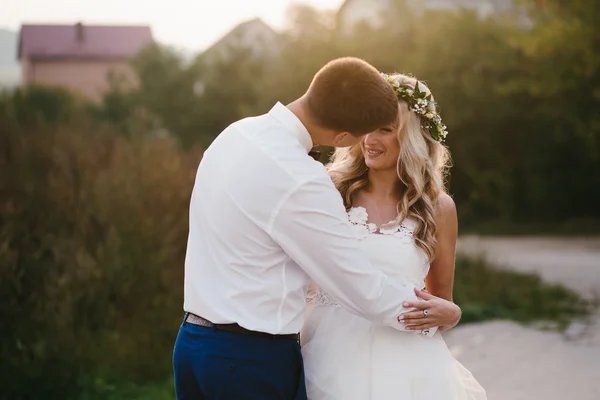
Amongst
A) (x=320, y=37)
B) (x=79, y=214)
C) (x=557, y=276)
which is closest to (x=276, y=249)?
(x=79, y=214)

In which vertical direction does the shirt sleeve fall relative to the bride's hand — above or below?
above

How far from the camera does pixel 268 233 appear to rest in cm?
275

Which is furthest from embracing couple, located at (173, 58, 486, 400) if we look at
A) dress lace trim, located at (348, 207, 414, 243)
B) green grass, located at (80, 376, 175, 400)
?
green grass, located at (80, 376, 175, 400)

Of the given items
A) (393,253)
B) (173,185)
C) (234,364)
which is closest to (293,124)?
(234,364)

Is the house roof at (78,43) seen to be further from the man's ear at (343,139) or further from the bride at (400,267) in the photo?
the man's ear at (343,139)

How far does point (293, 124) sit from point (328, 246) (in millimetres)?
436

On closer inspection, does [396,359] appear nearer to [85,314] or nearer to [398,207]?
[398,207]

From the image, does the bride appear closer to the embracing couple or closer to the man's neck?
the embracing couple

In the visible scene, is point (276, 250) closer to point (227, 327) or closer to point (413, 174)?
point (227, 327)

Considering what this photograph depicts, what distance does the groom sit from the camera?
9.02ft

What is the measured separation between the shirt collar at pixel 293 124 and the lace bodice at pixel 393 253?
29.1 inches

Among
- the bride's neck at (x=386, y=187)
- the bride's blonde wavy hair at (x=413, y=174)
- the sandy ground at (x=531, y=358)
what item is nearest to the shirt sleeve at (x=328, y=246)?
the bride's blonde wavy hair at (x=413, y=174)

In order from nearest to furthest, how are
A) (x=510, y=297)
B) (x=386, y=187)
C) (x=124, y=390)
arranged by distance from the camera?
(x=386, y=187) < (x=124, y=390) < (x=510, y=297)

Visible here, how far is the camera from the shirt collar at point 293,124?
113 inches
